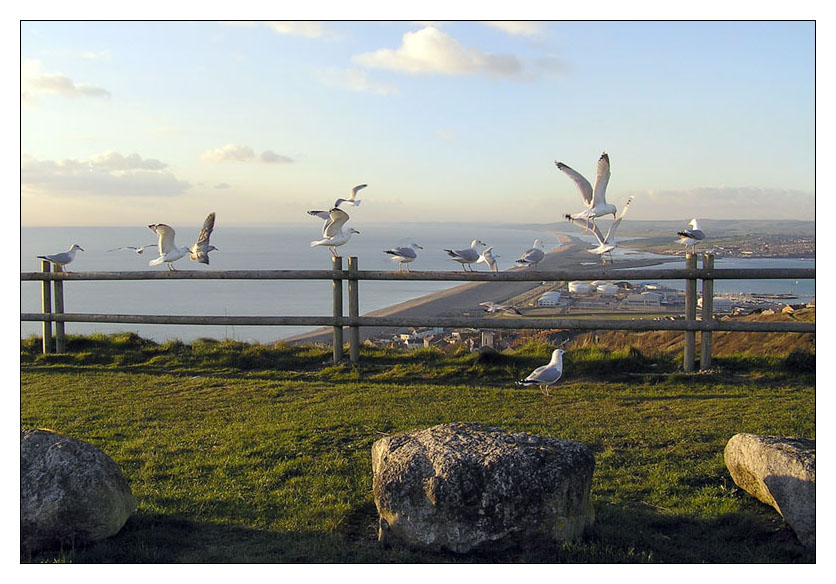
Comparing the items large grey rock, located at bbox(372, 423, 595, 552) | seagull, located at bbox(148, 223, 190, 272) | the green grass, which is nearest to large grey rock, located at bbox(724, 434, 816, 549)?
the green grass

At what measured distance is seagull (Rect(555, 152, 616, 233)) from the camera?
8.77 m

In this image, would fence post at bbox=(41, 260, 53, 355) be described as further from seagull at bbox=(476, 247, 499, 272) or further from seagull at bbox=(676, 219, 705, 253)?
seagull at bbox=(676, 219, 705, 253)

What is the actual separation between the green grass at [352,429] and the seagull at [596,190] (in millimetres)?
1881

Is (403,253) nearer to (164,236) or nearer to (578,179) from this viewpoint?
(578,179)

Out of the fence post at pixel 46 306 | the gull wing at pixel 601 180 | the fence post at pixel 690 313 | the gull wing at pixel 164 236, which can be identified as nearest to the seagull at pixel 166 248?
the gull wing at pixel 164 236

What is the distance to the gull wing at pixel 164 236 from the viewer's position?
10.2 m

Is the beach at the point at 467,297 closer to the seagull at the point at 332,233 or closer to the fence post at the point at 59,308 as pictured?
the seagull at the point at 332,233

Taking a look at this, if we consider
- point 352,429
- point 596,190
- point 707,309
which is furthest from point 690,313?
point 352,429

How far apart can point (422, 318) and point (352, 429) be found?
3209 mm

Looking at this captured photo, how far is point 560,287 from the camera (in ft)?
40.7

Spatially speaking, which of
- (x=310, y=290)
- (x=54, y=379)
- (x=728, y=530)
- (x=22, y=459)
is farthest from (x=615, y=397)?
(x=310, y=290)

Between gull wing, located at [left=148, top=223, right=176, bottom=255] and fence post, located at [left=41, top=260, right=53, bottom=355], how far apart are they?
2.42m

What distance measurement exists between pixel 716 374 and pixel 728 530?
4931 millimetres

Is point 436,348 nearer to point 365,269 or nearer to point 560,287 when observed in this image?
point 365,269
